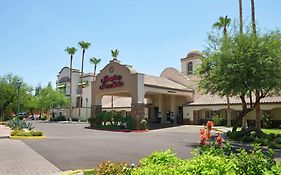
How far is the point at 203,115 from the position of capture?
38531 mm

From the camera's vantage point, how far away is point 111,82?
3497 cm

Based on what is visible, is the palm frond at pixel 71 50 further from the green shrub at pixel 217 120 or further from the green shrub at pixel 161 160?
the green shrub at pixel 161 160

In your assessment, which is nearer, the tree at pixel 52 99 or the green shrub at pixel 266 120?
the green shrub at pixel 266 120

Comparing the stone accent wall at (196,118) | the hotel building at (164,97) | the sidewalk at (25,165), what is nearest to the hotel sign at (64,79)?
the hotel building at (164,97)

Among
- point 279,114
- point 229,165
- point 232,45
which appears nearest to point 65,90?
point 279,114

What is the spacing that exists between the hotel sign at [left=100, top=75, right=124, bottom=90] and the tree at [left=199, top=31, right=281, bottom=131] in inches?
617

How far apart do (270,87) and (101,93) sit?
76.0 feet

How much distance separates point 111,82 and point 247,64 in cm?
2012

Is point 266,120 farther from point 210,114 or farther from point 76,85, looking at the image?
point 76,85

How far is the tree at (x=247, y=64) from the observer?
18016 mm

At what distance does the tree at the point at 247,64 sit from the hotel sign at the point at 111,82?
15.7 metres

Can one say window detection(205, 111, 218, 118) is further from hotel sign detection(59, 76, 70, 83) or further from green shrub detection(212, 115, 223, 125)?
hotel sign detection(59, 76, 70, 83)

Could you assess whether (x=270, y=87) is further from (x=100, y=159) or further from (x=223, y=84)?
(x=100, y=159)

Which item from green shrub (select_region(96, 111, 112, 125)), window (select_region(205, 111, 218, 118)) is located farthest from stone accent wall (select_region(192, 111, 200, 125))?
green shrub (select_region(96, 111, 112, 125))
